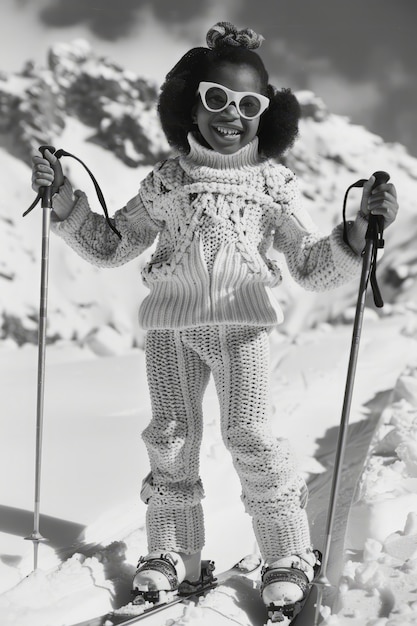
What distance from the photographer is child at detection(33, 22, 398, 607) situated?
1.57 metres

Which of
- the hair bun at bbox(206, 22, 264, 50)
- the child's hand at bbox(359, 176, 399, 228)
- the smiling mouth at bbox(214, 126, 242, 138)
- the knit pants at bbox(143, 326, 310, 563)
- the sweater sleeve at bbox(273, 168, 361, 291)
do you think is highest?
the hair bun at bbox(206, 22, 264, 50)

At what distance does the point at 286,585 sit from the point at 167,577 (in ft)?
0.78

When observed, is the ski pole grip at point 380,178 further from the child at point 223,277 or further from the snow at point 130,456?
the snow at point 130,456

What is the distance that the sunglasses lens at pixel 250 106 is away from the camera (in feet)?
5.20

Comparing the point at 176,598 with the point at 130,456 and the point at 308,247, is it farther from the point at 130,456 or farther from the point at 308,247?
the point at 130,456

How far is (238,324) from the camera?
61.9 inches

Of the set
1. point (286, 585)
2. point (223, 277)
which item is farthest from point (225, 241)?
point (286, 585)

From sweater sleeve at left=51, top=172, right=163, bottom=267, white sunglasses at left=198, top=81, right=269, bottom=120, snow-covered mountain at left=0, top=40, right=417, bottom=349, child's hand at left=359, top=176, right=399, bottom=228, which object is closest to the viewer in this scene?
child's hand at left=359, top=176, right=399, bottom=228

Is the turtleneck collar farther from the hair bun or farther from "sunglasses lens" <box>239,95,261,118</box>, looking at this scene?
the hair bun

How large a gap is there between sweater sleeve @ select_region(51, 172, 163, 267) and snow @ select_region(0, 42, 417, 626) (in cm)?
67

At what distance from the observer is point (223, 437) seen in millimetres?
1644

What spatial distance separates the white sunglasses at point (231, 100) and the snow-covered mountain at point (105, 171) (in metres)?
3.04

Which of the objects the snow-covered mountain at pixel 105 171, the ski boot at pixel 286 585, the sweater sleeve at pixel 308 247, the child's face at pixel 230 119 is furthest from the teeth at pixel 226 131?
the snow-covered mountain at pixel 105 171

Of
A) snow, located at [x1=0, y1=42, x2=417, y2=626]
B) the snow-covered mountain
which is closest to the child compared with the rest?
snow, located at [x1=0, y1=42, x2=417, y2=626]
